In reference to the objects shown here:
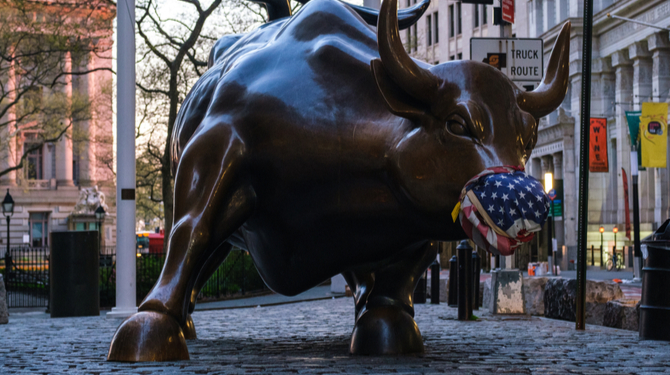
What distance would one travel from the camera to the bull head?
399 cm

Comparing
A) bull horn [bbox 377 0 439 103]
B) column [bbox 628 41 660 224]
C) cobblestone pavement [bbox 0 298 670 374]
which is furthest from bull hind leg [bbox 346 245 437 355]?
column [bbox 628 41 660 224]

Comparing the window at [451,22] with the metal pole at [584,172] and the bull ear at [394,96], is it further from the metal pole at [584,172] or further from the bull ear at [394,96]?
the bull ear at [394,96]

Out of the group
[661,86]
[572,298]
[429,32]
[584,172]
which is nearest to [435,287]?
[572,298]

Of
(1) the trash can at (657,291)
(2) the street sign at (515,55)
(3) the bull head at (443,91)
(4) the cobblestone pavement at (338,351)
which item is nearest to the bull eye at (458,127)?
(3) the bull head at (443,91)

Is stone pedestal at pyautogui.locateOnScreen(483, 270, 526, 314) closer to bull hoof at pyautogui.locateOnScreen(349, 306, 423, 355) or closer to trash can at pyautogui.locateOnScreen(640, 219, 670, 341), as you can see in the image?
trash can at pyautogui.locateOnScreen(640, 219, 670, 341)

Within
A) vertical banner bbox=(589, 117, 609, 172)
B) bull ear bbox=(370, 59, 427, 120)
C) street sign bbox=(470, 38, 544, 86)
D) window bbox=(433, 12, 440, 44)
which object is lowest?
bull ear bbox=(370, 59, 427, 120)

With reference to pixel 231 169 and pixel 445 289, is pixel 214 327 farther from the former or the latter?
pixel 445 289

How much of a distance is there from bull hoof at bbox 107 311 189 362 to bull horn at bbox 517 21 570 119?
2.27 metres

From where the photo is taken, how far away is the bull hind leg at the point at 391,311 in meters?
5.21

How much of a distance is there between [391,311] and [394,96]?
1730 millimetres

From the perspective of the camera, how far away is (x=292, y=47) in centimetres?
513

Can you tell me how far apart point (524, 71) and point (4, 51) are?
22.6 meters

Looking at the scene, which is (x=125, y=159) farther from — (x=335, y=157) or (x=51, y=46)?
(x=51, y=46)

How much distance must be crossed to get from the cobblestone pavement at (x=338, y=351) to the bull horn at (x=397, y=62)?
1.45m
